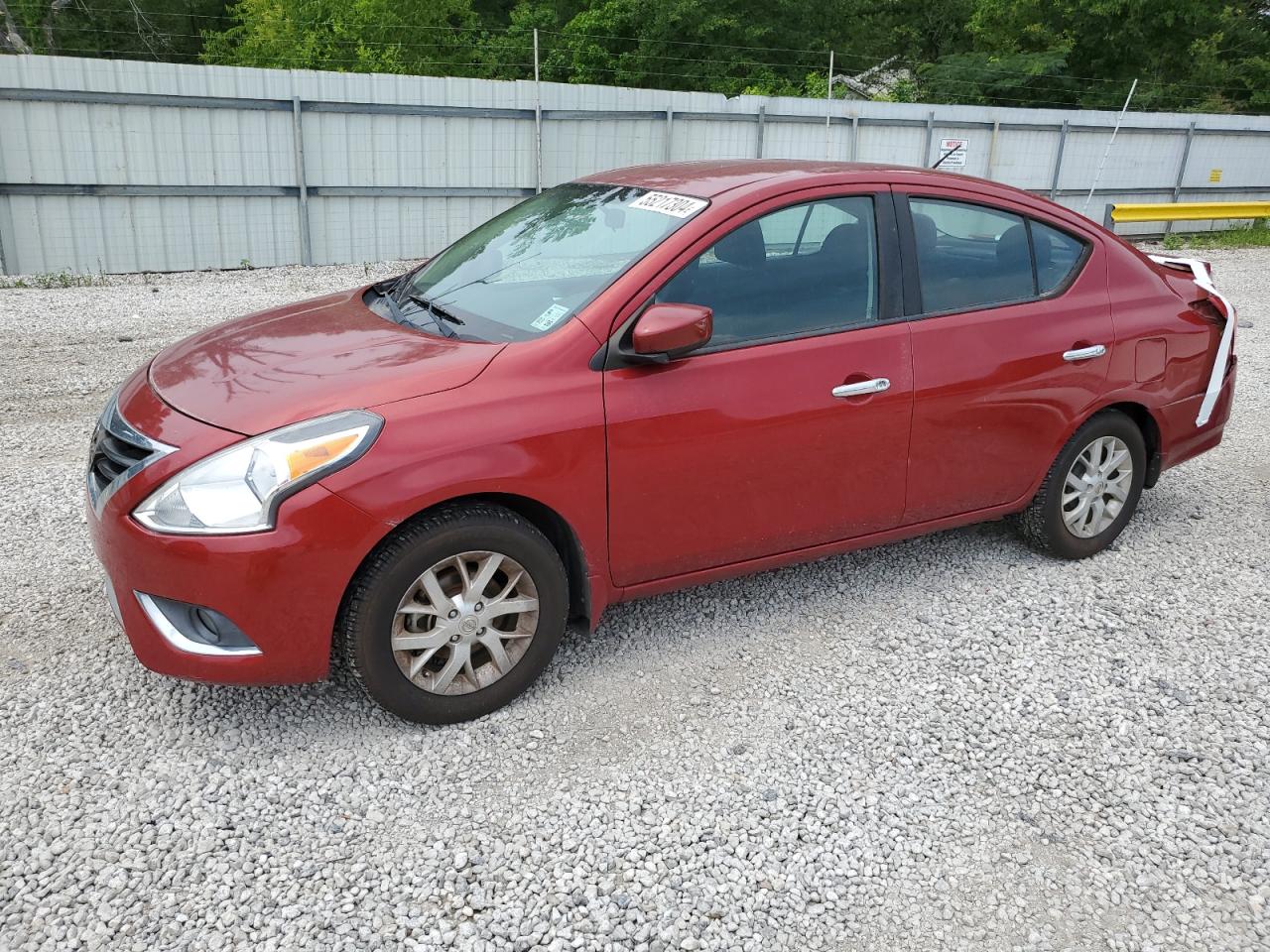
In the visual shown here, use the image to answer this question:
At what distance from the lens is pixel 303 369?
3.29m

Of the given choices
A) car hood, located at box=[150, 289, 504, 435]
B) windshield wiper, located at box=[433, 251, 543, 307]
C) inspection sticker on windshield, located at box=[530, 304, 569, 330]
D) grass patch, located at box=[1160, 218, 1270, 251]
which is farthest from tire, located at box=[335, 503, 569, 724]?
grass patch, located at box=[1160, 218, 1270, 251]

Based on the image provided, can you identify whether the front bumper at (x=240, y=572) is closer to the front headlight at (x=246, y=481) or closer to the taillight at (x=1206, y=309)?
the front headlight at (x=246, y=481)

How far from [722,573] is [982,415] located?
4.13 ft

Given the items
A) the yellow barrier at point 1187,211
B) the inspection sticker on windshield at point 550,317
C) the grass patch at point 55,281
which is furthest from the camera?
the yellow barrier at point 1187,211

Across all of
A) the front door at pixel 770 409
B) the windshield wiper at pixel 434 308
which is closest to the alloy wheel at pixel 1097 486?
the front door at pixel 770 409

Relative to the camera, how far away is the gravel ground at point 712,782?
2.59 meters

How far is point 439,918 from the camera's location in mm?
2559

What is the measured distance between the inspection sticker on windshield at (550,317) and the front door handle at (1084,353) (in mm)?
2160

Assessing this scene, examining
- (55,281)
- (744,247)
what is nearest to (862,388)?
(744,247)

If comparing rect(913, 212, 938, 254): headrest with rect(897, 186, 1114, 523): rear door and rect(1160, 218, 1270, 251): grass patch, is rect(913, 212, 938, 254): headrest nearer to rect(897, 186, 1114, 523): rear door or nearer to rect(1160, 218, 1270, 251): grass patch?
rect(897, 186, 1114, 523): rear door

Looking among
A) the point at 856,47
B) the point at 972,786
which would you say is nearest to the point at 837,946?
the point at 972,786

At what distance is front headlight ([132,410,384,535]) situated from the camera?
2879 mm

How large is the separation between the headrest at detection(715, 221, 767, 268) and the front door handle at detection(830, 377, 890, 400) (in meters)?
0.54

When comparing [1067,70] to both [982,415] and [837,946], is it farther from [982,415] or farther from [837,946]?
[837,946]
